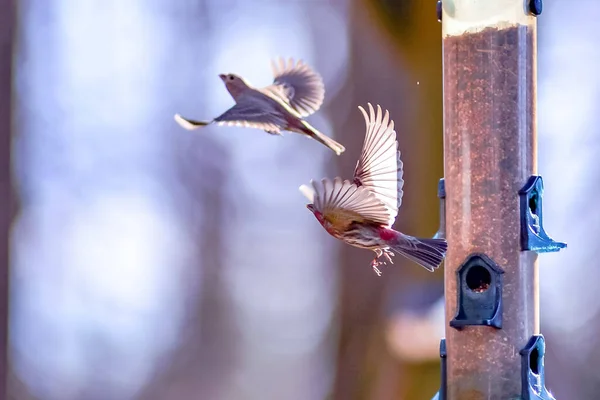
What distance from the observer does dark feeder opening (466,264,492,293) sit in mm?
3512

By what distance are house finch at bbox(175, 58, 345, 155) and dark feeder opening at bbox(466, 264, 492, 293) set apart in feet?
2.90

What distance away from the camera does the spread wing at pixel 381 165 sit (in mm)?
2814

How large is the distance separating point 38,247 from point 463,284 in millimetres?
4540

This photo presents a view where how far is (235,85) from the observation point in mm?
2662

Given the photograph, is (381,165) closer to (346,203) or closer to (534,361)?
(346,203)

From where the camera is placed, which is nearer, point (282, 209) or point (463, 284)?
point (463, 284)

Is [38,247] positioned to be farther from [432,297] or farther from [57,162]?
[432,297]

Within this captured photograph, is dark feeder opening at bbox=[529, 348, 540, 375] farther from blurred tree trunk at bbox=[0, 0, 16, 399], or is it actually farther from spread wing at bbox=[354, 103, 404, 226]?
blurred tree trunk at bbox=[0, 0, 16, 399]

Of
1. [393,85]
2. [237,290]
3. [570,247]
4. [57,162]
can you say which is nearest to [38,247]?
[57,162]

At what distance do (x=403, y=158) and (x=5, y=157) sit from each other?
1941mm

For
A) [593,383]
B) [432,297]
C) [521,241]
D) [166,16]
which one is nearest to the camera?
[521,241]

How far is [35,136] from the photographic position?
7.31 metres

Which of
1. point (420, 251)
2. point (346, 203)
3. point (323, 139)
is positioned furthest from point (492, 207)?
point (323, 139)

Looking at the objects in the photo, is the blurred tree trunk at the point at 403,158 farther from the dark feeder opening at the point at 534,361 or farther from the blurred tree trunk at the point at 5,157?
the dark feeder opening at the point at 534,361
